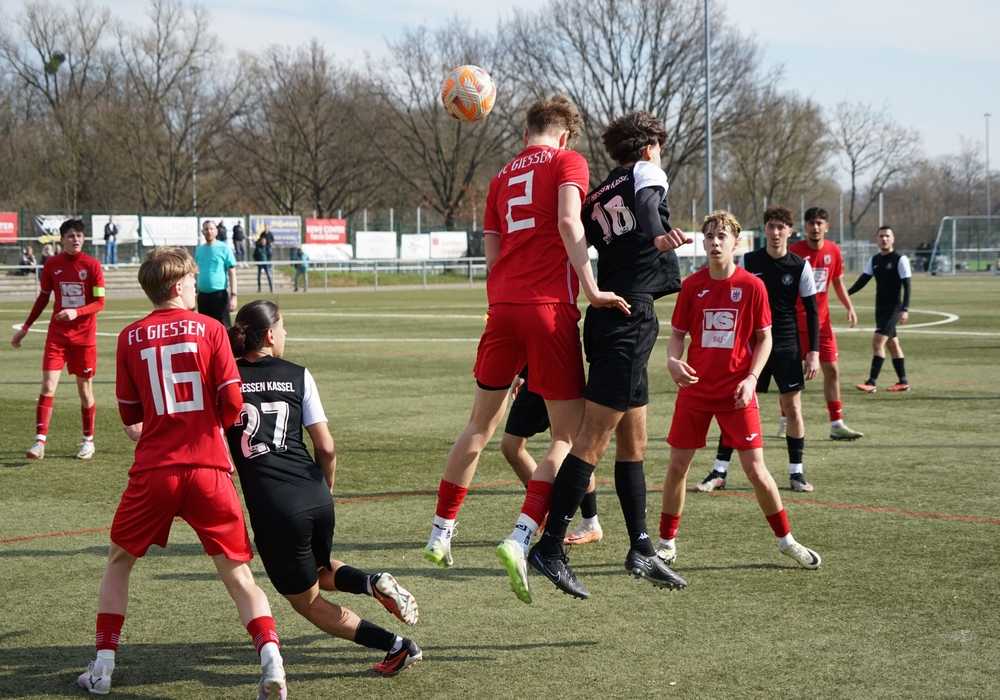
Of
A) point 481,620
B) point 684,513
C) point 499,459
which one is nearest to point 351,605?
point 481,620

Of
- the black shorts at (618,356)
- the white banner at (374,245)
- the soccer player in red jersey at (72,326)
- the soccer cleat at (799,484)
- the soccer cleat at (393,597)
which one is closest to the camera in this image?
the soccer cleat at (393,597)

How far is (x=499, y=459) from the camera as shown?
349 inches

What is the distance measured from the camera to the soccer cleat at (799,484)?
7477mm

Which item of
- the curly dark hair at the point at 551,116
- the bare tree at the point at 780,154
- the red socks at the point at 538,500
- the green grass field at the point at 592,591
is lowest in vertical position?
the green grass field at the point at 592,591

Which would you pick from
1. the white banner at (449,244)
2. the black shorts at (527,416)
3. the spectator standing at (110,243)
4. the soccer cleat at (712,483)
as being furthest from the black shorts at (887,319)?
the white banner at (449,244)

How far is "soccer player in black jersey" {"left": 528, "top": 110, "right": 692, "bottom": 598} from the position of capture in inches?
189

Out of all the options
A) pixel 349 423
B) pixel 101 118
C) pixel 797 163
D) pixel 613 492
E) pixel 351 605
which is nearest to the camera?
pixel 351 605

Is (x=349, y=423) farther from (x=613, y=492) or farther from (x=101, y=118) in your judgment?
(x=101, y=118)

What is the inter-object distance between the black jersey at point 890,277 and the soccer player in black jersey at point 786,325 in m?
5.79

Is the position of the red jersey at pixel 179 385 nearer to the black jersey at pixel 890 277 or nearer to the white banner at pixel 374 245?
the black jersey at pixel 890 277

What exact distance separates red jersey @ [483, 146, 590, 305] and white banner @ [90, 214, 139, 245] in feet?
141

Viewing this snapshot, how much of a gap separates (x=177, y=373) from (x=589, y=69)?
191ft

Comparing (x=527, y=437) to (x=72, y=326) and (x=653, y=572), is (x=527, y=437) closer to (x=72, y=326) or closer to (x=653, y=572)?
(x=653, y=572)

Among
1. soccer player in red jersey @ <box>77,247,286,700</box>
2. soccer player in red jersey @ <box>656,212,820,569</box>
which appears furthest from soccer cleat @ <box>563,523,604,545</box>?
soccer player in red jersey @ <box>77,247,286,700</box>
